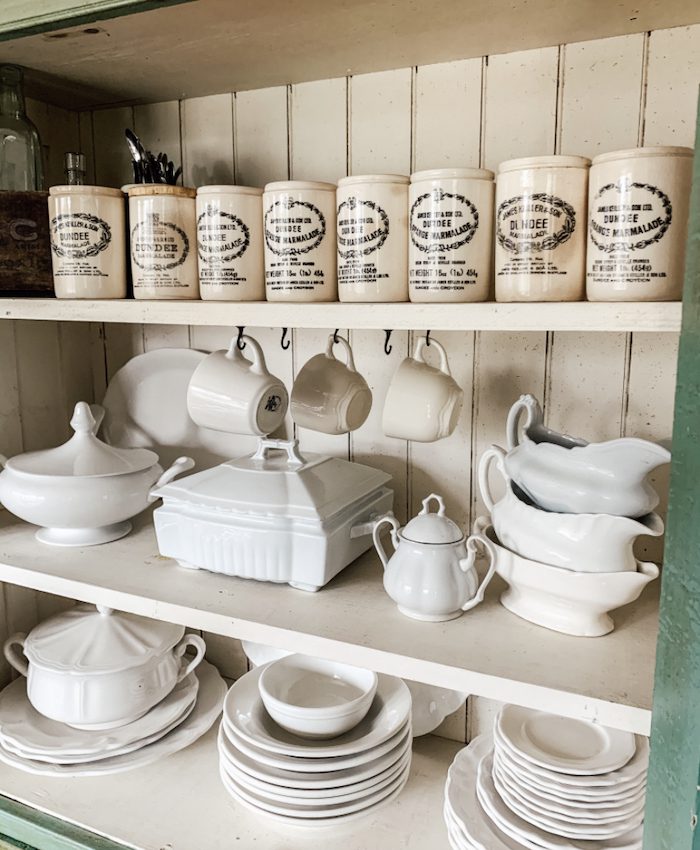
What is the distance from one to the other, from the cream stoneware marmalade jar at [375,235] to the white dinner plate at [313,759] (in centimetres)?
63

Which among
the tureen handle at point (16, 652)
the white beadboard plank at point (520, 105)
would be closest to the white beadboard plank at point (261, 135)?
the white beadboard plank at point (520, 105)

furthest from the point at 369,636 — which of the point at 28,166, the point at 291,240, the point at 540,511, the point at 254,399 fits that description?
the point at 28,166

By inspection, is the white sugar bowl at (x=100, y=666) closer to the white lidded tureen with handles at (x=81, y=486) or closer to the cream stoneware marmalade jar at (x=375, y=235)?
the white lidded tureen with handles at (x=81, y=486)

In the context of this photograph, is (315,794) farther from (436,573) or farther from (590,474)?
(590,474)

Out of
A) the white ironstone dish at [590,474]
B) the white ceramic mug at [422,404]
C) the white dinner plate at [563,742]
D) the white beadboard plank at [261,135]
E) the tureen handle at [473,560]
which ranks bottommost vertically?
the white dinner plate at [563,742]

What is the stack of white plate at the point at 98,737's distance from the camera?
44.3 inches

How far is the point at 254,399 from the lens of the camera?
3.25 feet

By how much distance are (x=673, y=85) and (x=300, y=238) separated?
497 millimetres

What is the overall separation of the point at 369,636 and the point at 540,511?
24 cm

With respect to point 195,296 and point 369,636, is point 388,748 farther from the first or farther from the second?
point 195,296

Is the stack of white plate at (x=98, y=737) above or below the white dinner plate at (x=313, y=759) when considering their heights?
below

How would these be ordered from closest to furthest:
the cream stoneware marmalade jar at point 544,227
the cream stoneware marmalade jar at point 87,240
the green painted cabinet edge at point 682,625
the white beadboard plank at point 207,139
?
the green painted cabinet edge at point 682,625 → the cream stoneware marmalade jar at point 544,227 → the cream stoneware marmalade jar at point 87,240 → the white beadboard plank at point 207,139

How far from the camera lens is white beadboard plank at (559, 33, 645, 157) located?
0.92 meters

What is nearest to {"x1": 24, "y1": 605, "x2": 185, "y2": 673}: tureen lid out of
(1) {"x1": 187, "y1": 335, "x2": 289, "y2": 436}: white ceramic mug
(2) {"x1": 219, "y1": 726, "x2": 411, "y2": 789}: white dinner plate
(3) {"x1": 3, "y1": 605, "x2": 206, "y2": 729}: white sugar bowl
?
(3) {"x1": 3, "y1": 605, "x2": 206, "y2": 729}: white sugar bowl
